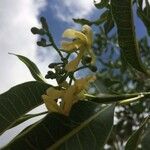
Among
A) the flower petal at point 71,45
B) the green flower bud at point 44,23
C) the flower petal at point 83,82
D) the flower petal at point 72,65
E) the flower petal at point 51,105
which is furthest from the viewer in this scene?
the green flower bud at point 44,23

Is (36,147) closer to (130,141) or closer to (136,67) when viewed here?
(130,141)

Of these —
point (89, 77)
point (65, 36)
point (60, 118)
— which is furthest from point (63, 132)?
point (65, 36)

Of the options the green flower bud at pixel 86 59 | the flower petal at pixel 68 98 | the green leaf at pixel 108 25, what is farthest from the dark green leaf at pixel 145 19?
the flower petal at pixel 68 98

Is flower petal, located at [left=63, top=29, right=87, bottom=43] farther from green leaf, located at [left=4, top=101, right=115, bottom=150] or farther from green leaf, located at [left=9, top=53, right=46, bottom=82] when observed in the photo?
green leaf, located at [left=4, top=101, right=115, bottom=150]

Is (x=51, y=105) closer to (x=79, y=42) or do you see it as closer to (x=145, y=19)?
(x=79, y=42)

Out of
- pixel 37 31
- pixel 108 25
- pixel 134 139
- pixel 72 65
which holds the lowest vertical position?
pixel 134 139

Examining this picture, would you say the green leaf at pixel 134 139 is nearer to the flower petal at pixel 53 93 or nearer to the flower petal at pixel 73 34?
the flower petal at pixel 53 93

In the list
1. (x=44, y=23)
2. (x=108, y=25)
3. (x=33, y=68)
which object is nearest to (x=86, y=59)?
(x=33, y=68)

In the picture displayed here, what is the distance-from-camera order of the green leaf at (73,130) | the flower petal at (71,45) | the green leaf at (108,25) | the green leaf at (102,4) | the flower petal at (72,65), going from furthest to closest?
the green leaf at (108,25)
the green leaf at (102,4)
the flower petal at (71,45)
the flower petal at (72,65)
the green leaf at (73,130)
